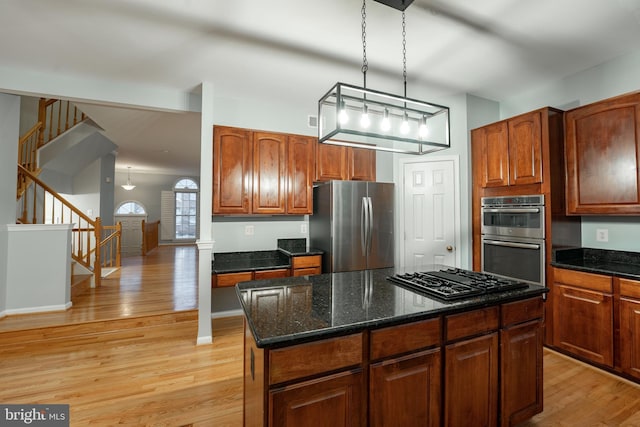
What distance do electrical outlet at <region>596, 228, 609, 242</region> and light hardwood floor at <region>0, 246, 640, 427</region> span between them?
119cm

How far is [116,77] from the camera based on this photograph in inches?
119

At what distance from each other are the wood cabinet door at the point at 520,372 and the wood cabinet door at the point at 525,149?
1.74 meters

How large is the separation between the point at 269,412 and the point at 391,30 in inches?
101

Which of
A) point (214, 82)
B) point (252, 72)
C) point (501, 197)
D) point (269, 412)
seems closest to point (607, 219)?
point (501, 197)

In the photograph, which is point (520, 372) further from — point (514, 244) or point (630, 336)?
point (514, 244)

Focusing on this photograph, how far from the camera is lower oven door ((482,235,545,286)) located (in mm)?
2889

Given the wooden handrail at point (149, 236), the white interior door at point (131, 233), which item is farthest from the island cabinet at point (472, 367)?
the white interior door at point (131, 233)

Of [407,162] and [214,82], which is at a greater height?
[214,82]

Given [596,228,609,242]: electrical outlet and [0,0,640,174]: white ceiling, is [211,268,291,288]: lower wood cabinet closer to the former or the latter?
[0,0,640,174]: white ceiling

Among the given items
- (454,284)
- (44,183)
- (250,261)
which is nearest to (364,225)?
(250,261)

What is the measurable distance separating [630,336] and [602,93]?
2.21 m

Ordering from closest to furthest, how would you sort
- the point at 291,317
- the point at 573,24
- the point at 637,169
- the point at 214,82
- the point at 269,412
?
1. the point at 269,412
2. the point at 291,317
3. the point at 573,24
4. the point at 637,169
5. the point at 214,82

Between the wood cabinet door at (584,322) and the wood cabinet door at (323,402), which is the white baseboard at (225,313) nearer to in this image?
the wood cabinet door at (323,402)

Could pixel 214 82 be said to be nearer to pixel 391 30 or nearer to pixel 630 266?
pixel 391 30
